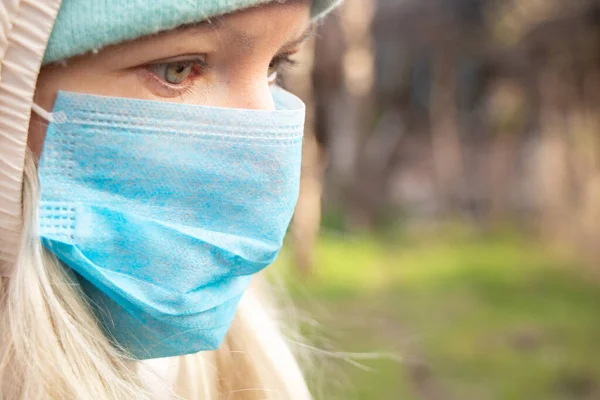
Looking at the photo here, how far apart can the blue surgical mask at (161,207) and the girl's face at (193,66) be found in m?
0.02

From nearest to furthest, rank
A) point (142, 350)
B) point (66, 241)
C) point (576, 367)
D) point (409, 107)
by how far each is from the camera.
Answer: point (66, 241) → point (142, 350) → point (576, 367) → point (409, 107)

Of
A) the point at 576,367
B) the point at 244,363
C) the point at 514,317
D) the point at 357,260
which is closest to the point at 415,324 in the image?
the point at 514,317

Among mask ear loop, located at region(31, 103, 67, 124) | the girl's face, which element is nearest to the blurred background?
the girl's face

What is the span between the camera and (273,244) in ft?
4.30

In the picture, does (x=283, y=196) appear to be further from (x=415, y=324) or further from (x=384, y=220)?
(x=384, y=220)

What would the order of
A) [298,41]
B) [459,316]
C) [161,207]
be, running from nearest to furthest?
1. [161,207]
2. [298,41]
3. [459,316]

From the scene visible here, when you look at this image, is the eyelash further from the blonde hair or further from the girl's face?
the blonde hair

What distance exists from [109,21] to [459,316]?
15.7 feet

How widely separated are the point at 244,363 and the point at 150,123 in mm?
691

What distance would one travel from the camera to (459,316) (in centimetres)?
555

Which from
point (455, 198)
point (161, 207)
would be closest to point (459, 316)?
point (455, 198)

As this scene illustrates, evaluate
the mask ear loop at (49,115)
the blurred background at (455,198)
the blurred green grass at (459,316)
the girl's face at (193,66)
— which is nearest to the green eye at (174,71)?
the girl's face at (193,66)

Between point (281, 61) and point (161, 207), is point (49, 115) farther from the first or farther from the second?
point (281, 61)

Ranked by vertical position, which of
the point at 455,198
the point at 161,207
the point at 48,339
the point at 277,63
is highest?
the point at 455,198
